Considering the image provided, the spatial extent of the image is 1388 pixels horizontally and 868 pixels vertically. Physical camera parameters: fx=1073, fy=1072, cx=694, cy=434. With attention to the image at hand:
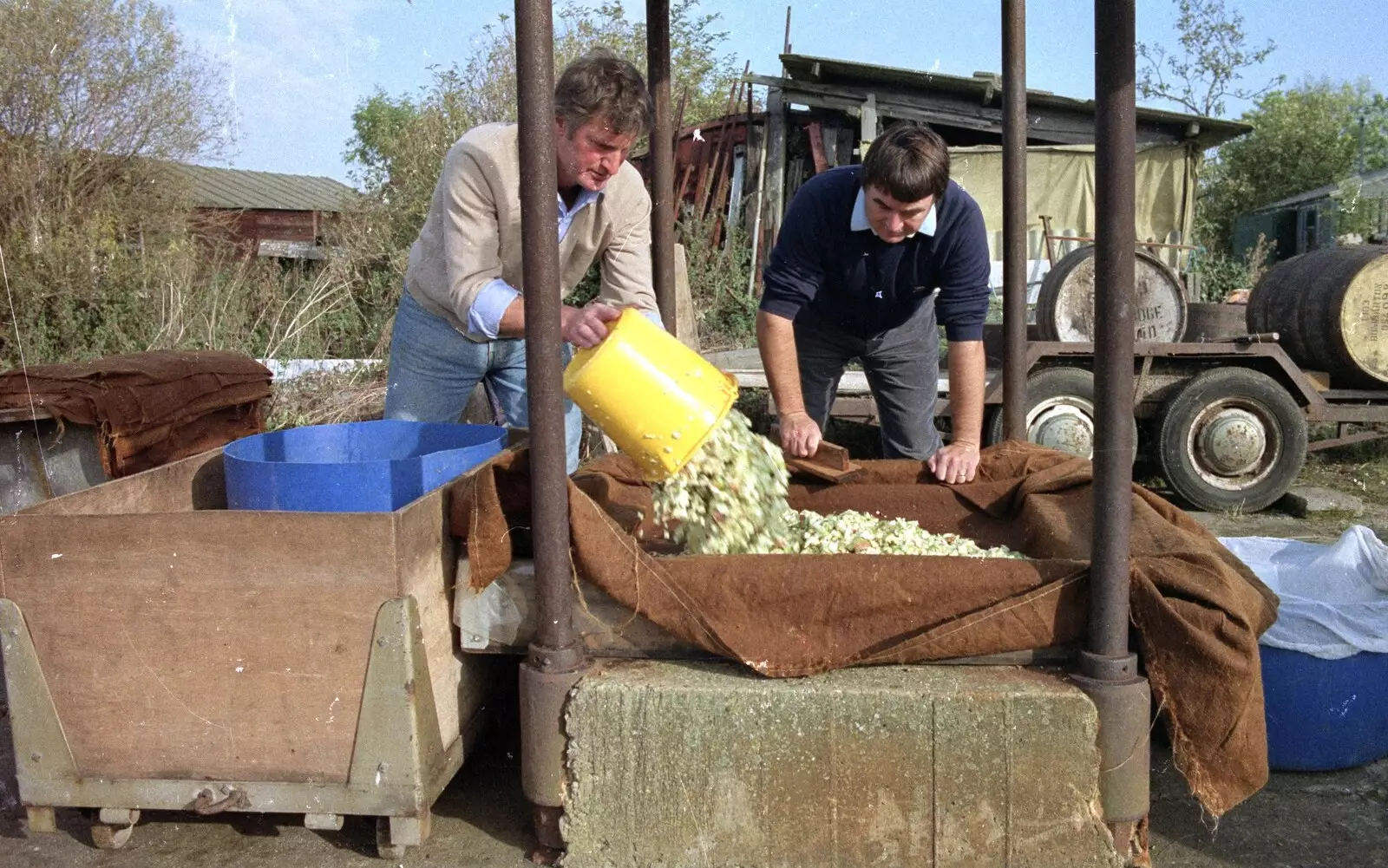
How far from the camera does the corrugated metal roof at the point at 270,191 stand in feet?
82.2

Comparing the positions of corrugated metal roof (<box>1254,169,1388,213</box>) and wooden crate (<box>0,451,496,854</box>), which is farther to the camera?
corrugated metal roof (<box>1254,169,1388,213</box>)

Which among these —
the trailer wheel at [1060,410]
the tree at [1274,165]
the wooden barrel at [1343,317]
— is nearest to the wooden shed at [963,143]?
the wooden barrel at [1343,317]

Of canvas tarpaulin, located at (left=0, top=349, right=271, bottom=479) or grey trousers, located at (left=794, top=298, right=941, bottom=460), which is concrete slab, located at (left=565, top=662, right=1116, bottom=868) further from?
canvas tarpaulin, located at (left=0, top=349, right=271, bottom=479)

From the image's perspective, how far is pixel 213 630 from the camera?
2369mm

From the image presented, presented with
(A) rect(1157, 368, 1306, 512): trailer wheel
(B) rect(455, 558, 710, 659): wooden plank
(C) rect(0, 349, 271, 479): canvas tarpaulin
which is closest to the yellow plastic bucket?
(B) rect(455, 558, 710, 659): wooden plank

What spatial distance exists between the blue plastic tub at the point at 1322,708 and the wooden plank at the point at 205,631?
2303 millimetres

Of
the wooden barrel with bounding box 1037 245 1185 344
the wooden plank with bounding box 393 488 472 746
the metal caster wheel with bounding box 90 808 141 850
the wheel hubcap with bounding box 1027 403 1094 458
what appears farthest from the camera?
the wooden barrel with bounding box 1037 245 1185 344

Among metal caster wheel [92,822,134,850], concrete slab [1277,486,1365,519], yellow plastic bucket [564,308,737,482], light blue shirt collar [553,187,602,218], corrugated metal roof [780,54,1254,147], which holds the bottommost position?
metal caster wheel [92,822,134,850]

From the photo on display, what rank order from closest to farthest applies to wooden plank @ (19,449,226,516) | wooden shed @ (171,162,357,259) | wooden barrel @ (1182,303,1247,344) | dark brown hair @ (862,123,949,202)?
wooden plank @ (19,449,226,516)
dark brown hair @ (862,123,949,202)
wooden barrel @ (1182,303,1247,344)
wooden shed @ (171,162,357,259)

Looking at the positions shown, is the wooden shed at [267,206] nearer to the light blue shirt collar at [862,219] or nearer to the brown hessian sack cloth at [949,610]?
the light blue shirt collar at [862,219]

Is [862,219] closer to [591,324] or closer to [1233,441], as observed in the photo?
[591,324]

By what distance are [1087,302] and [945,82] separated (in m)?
5.52

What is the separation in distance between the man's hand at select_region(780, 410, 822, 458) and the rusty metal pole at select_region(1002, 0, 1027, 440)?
79 cm

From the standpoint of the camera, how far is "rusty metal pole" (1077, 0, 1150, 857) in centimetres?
214
